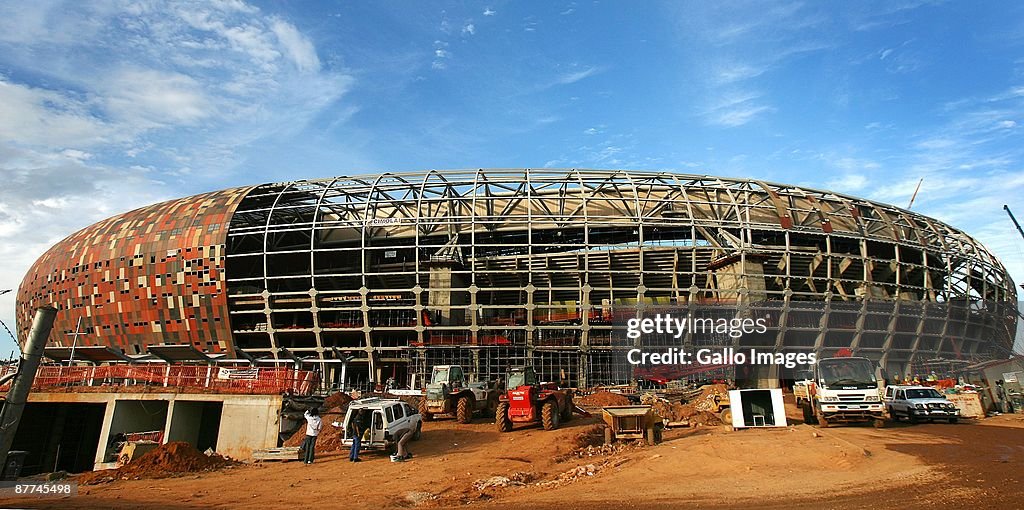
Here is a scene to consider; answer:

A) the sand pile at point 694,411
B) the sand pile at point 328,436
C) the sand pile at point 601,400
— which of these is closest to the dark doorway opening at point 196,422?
the sand pile at point 328,436

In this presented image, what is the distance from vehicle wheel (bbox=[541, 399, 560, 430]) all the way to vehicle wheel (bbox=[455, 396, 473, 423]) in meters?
3.19

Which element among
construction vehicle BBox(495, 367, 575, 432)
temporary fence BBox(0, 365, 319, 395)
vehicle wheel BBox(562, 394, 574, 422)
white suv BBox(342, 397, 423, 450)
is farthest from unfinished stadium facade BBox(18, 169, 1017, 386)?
white suv BBox(342, 397, 423, 450)

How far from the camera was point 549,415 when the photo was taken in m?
19.9

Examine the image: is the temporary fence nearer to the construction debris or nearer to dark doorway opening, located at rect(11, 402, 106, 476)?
dark doorway opening, located at rect(11, 402, 106, 476)

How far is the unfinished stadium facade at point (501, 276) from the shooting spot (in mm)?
40219

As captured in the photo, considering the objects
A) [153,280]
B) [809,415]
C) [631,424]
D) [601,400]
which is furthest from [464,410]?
[153,280]

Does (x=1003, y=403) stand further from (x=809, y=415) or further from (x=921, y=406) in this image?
(x=809, y=415)

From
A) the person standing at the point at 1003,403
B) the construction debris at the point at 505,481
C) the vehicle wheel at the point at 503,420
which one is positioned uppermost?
the person standing at the point at 1003,403

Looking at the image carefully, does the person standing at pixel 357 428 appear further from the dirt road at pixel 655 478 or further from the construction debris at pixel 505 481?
the construction debris at pixel 505 481

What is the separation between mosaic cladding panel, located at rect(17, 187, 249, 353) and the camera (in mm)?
42312

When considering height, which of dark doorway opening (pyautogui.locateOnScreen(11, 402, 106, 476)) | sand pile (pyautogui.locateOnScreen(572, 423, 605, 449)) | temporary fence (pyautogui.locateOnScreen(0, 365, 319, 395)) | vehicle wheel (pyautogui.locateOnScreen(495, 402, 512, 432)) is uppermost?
temporary fence (pyautogui.locateOnScreen(0, 365, 319, 395))

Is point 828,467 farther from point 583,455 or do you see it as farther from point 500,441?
point 500,441

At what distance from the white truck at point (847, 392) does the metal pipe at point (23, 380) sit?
20.6 metres

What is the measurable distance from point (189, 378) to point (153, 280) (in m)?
24.6
